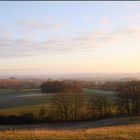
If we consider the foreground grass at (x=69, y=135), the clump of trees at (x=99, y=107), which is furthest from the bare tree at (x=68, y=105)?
the foreground grass at (x=69, y=135)

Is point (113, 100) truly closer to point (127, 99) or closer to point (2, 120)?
point (127, 99)

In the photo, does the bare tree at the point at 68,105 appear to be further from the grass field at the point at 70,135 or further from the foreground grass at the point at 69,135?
the foreground grass at the point at 69,135

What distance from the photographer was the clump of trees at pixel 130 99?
193ft

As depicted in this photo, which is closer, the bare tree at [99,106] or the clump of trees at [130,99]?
the bare tree at [99,106]

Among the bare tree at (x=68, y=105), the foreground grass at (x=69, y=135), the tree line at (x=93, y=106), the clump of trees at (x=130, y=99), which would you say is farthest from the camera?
the clump of trees at (x=130, y=99)

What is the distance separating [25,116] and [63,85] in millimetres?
31747

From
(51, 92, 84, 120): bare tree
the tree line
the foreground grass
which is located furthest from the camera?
(51, 92, 84, 120): bare tree

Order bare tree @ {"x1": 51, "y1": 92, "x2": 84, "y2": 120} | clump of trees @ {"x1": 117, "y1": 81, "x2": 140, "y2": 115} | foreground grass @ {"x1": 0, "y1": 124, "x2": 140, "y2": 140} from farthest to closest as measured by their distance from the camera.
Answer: clump of trees @ {"x1": 117, "y1": 81, "x2": 140, "y2": 115}, bare tree @ {"x1": 51, "y1": 92, "x2": 84, "y2": 120}, foreground grass @ {"x1": 0, "y1": 124, "x2": 140, "y2": 140}

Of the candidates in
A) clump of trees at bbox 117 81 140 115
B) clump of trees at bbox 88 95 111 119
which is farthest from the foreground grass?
clump of trees at bbox 117 81 140 115

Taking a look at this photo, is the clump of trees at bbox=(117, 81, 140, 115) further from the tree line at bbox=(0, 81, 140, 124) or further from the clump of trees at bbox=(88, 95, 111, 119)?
the clump of trees at bbox=(88, 95, 111, 119)

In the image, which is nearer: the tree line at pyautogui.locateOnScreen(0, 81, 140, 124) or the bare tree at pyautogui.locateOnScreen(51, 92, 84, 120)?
the tree line at pyautogui.locateOnScreen(0, 81, 140, 124)

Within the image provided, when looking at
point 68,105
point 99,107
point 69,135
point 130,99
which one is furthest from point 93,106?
point 69,135

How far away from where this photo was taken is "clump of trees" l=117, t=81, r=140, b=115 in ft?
193

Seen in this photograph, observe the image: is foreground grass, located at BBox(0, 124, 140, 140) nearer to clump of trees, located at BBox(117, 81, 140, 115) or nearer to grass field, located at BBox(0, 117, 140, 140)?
grass field, located at BBox(0, 117, 140, 140)
